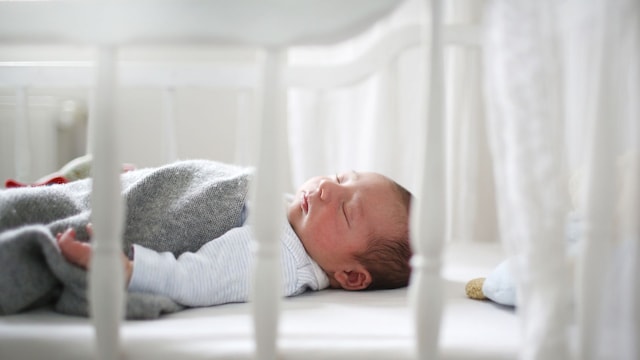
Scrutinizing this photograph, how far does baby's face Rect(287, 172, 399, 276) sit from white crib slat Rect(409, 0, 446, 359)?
42 centimetres

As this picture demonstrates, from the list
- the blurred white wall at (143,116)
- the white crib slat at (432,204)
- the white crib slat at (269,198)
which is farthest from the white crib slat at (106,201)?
the blurred white wall at (143,116)

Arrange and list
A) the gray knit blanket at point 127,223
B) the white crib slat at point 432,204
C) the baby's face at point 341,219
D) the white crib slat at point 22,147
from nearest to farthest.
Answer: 1. the white crib slat at point 432,204
2. the gray knit blanket at point 127,223
3. the baby's face at point 341,219
4. the white crib slat at point 22,147

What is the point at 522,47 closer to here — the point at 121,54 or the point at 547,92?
the point at 547,92

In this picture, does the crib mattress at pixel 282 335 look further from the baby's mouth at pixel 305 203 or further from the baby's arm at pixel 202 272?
the baby's mouth at pixel 305 203

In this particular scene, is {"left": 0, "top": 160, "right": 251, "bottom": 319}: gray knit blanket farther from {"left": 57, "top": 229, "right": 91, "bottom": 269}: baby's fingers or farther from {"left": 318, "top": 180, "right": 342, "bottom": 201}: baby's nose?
{"left": 318, "top": 180, "right": 342, "bottom": 201}: baby's nose

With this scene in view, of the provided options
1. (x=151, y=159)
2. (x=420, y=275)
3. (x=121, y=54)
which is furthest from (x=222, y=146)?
(x=420, y=275)

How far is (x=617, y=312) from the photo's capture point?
0.67 meters

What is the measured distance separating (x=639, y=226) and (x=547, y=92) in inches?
6.7

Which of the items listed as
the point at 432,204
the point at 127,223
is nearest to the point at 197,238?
the point at 127,223

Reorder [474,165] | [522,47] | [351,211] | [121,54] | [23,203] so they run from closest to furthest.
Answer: [522,47]
[23,203]
[351,211]
[474,165]
[121,54]

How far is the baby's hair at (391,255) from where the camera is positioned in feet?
3.48

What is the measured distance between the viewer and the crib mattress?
2.31 feet

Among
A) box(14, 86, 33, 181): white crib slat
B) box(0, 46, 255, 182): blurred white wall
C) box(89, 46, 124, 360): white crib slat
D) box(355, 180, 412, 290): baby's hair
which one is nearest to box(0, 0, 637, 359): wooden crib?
box(89, 46, 124, 360): white crib slat

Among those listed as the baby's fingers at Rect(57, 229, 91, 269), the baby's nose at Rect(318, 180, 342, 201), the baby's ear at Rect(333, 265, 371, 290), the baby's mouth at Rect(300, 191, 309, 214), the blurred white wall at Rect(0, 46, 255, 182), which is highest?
the blurred white wall at Rect(0, 46, 255, 182)
